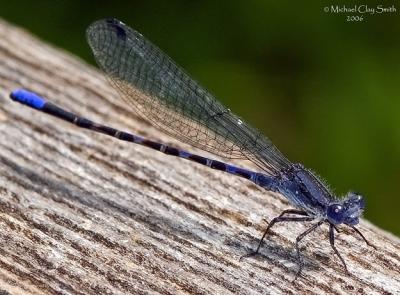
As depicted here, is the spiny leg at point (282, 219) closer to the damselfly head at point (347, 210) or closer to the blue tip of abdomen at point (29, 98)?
the damselfly head at point (347, 210)

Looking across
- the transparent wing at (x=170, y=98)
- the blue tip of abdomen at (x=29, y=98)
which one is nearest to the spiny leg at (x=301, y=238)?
the transparent wing at (x=170, y=98)

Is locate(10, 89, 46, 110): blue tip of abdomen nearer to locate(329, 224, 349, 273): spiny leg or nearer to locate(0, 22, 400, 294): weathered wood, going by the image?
locate(0, 22, 400, 294): weathered wood

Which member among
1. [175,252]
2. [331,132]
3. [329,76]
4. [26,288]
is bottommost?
[26,288]

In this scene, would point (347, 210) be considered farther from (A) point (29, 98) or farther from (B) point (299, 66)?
(B) point (299, 66)

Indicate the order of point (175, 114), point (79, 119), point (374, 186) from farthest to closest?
point (374, 186) < point (175, 114) < point (79, 119)

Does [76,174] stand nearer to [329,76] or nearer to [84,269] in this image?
[84,269]

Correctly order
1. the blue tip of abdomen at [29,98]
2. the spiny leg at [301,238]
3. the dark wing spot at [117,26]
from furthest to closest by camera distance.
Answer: the dark wing spot at [117,26], the blue tip of abdomen at [29,98], the spiny leg at [301,238]

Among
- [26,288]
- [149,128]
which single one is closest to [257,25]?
[149,128]
